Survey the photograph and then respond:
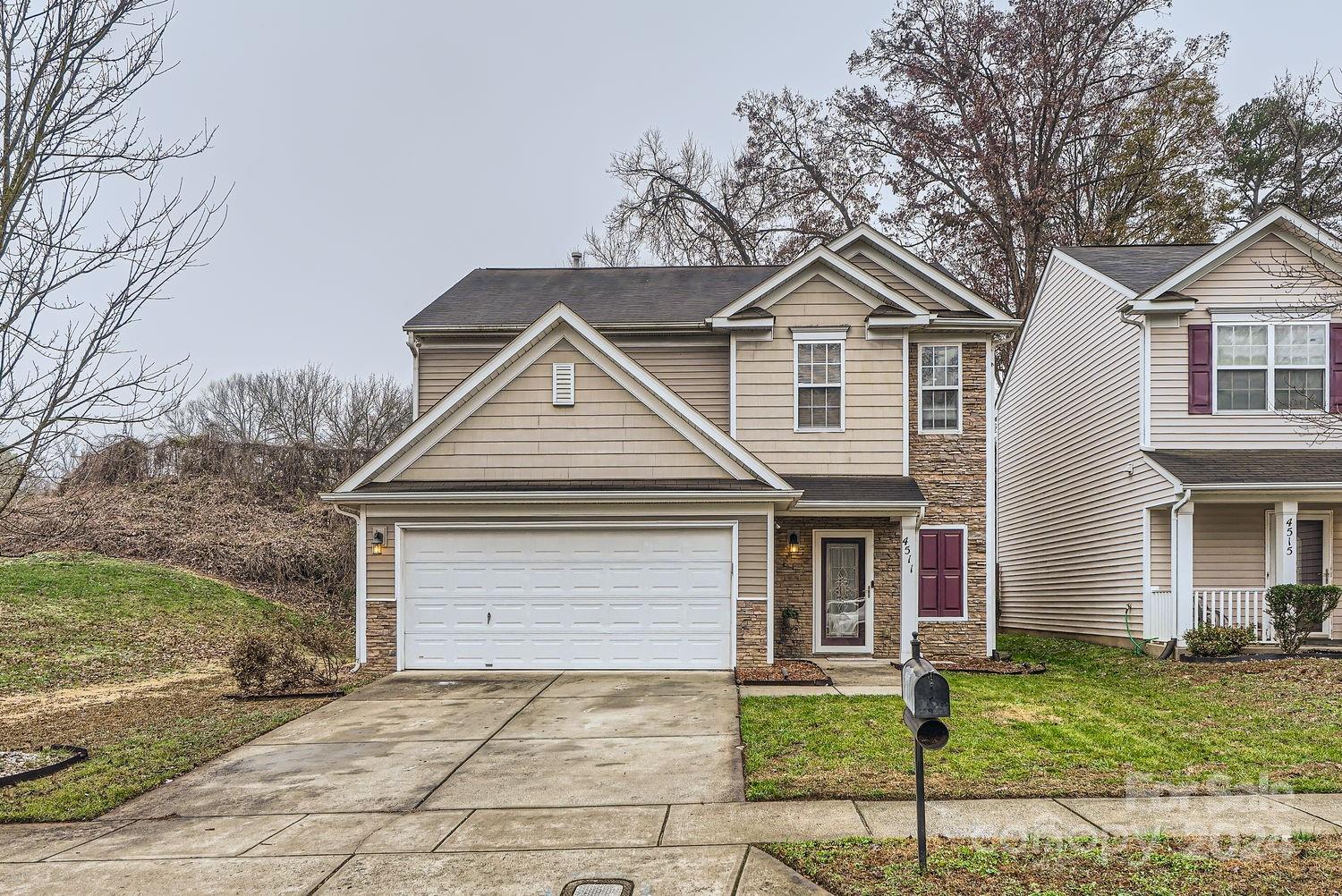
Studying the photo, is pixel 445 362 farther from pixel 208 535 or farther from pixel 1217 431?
pixel 1217 431

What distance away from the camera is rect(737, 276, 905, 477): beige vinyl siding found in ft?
48.8

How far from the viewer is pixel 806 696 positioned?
10570 mm

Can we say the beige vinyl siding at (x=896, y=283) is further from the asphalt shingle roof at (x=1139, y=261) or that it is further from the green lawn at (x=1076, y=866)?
the green lawn at (x=1076, y=866)

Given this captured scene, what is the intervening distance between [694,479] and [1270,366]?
9.67 metres

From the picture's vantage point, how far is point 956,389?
15.1m

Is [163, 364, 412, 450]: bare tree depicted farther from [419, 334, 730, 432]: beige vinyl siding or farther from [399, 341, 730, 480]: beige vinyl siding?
[399, 341, 730, 480]: beige vinyl siding

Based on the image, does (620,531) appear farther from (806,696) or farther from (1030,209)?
(1030,209)

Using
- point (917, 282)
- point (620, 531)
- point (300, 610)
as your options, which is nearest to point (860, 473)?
point (917, 282)

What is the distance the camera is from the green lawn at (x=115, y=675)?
7.93 m

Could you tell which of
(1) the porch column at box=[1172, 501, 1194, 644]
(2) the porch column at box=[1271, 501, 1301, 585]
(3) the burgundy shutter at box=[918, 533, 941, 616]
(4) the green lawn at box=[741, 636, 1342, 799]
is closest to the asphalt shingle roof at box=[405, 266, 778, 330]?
(3) the burgundy shutter at box=[918, 533, 941, 616]

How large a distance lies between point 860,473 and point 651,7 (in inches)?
908

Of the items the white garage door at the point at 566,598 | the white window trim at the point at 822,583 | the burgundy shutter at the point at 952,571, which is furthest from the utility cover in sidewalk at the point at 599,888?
the burgundy shutter at the point at 952,571

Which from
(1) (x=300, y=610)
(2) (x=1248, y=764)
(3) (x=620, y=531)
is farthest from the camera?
(1) (x=300, y=610)

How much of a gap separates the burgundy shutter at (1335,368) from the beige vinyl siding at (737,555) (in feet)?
31.2
